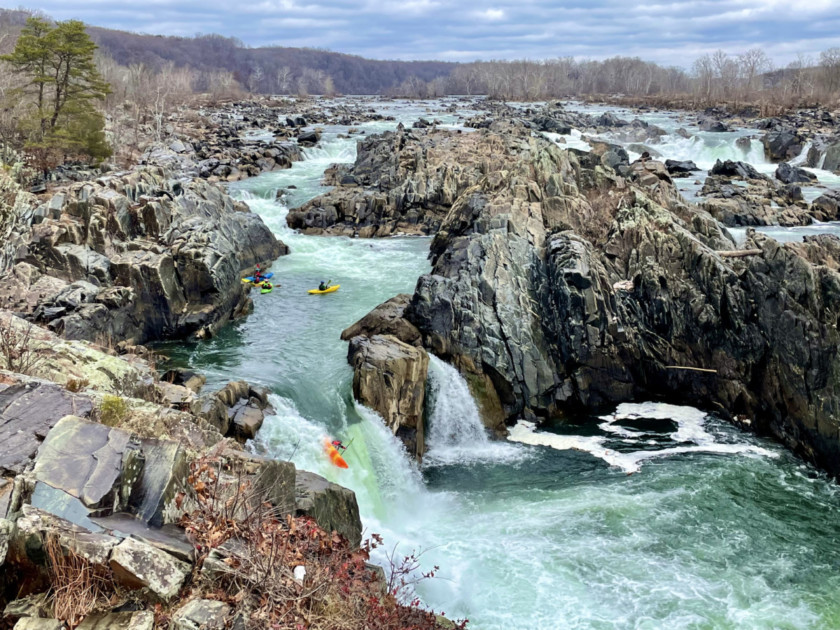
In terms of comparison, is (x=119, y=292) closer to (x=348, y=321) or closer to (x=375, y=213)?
(x=348, y=321)

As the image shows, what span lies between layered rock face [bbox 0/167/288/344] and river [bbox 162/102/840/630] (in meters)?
1.78

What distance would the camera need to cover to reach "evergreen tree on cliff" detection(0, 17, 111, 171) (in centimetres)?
3044

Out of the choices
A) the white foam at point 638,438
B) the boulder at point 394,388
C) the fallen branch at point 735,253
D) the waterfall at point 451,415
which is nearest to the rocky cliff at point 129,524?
the boulder at point 394,388

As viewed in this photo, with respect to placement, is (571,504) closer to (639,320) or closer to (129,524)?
(639,320)

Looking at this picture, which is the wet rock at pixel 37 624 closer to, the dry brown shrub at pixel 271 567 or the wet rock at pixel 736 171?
the dry brown shrub at pixel 271 567

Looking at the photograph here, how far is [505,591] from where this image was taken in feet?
37.4

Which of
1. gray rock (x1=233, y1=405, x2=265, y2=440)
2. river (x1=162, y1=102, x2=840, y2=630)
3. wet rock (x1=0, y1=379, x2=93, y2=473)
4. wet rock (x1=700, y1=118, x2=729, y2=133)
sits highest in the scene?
wet rock (x1=700, y1=118, x2=729, y2=133)

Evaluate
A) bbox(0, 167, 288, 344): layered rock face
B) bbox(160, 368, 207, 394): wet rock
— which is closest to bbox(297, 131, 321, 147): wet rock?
bbox(0, 167, 288, 344): layered rock face

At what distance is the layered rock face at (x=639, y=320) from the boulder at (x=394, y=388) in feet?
7.31

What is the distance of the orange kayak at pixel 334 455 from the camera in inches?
557

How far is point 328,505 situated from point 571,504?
20.4ft

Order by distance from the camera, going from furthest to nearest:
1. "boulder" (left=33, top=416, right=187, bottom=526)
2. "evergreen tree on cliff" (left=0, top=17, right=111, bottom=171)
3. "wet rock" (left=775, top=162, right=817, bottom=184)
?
"wet rock" (left=775, top=162, right=817, bottom=184), "evergreen tree on cliff" (left=0, top=17, right=111, bottom=171), "boulder" (left=33, top=416, right=187, bottom=526)

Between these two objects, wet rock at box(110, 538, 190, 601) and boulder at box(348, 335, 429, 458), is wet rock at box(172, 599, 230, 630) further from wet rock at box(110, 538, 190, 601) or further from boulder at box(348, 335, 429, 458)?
boulder at box(348, 335, 429, 458)

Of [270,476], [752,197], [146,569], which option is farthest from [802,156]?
[146,569]
